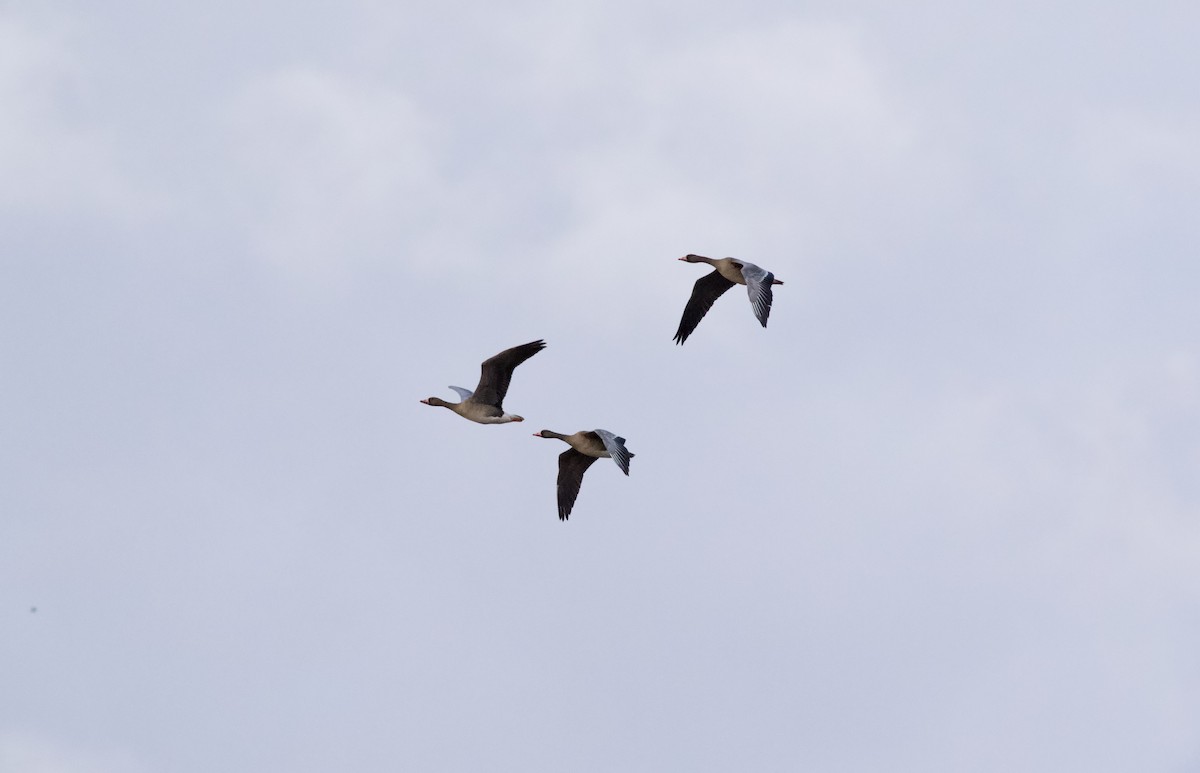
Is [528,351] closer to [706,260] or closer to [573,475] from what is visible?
[573,475]

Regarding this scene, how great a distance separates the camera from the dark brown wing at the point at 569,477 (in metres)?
33.4

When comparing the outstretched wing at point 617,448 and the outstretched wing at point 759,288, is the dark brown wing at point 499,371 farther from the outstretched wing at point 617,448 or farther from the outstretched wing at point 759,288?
the outstretched wing at point 759,288

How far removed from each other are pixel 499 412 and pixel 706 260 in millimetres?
6112

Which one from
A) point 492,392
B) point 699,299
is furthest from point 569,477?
point 699,299

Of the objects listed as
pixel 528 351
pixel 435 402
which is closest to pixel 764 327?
pixel 528 351

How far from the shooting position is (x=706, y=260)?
35406mm

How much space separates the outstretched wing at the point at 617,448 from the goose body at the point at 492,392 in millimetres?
2521

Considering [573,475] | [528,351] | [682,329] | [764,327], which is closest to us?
[764,327]

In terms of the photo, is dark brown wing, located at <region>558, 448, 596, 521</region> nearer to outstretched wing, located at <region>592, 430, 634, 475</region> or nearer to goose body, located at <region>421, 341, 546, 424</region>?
goose body, located at <region>421, 341, 546, 424</region>

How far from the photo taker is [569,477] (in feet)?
110

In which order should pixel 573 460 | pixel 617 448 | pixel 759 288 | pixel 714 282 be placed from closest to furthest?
pixel 617 448 < pixel 759 288 < pixel 573 460 < pixel 714 282

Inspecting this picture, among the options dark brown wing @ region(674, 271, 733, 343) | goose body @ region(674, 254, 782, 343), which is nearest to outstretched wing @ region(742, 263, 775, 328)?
goose body @ region(674, 254, 782, 343)

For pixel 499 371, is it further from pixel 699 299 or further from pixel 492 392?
pixel 699 299

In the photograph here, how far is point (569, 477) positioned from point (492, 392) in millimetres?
2661
